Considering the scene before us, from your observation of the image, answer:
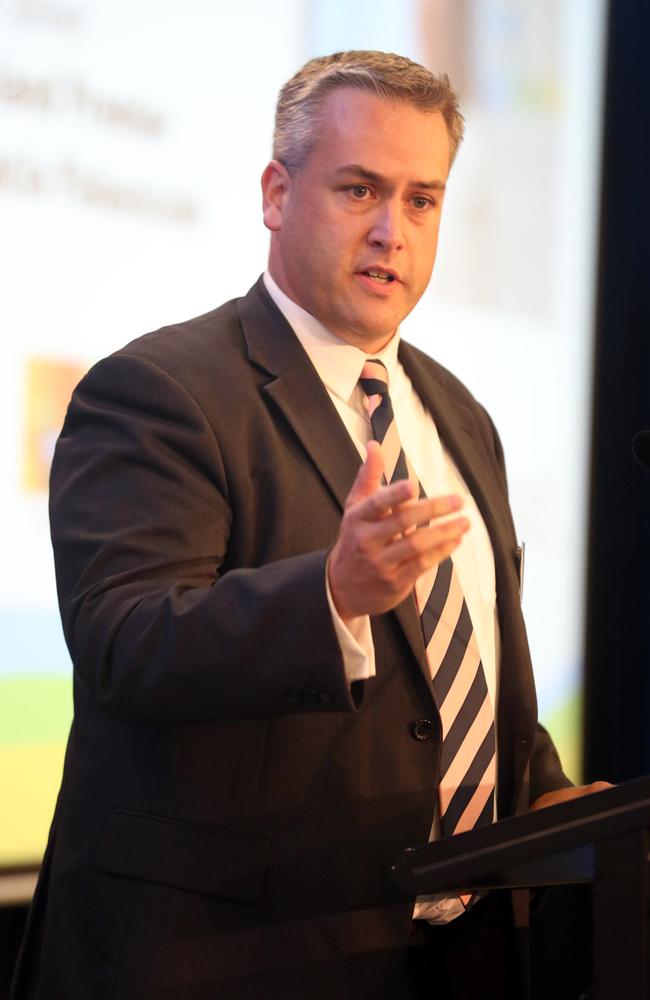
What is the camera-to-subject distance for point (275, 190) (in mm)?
1898

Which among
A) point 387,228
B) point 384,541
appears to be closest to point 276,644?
point 384,541

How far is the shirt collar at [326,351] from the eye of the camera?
6.04 feet

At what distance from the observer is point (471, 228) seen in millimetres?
3207

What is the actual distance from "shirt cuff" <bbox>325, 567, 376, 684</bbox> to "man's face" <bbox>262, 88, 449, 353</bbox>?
64cm

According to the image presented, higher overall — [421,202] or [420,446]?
[421,202]

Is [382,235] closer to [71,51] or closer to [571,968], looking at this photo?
[71,51]

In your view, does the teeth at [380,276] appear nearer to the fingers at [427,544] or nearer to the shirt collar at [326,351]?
the shirt collar at [326,351]

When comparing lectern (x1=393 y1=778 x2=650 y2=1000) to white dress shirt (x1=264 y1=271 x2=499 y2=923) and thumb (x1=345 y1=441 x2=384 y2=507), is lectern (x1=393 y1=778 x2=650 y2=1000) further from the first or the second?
white dress shirt (x1=264 y1=271 x2=499 y2=923)

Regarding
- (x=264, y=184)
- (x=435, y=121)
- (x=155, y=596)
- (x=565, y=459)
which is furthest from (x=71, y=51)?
(x=565, y=459)

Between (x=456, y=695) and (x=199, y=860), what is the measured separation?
447 millimetres

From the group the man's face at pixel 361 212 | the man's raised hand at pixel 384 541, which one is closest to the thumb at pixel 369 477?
the man's raised hand at pixel 384 541

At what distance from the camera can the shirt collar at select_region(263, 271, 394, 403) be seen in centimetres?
184

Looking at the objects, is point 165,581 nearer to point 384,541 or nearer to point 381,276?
point 384,541

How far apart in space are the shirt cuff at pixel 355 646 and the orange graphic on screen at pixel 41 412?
4.07ft
